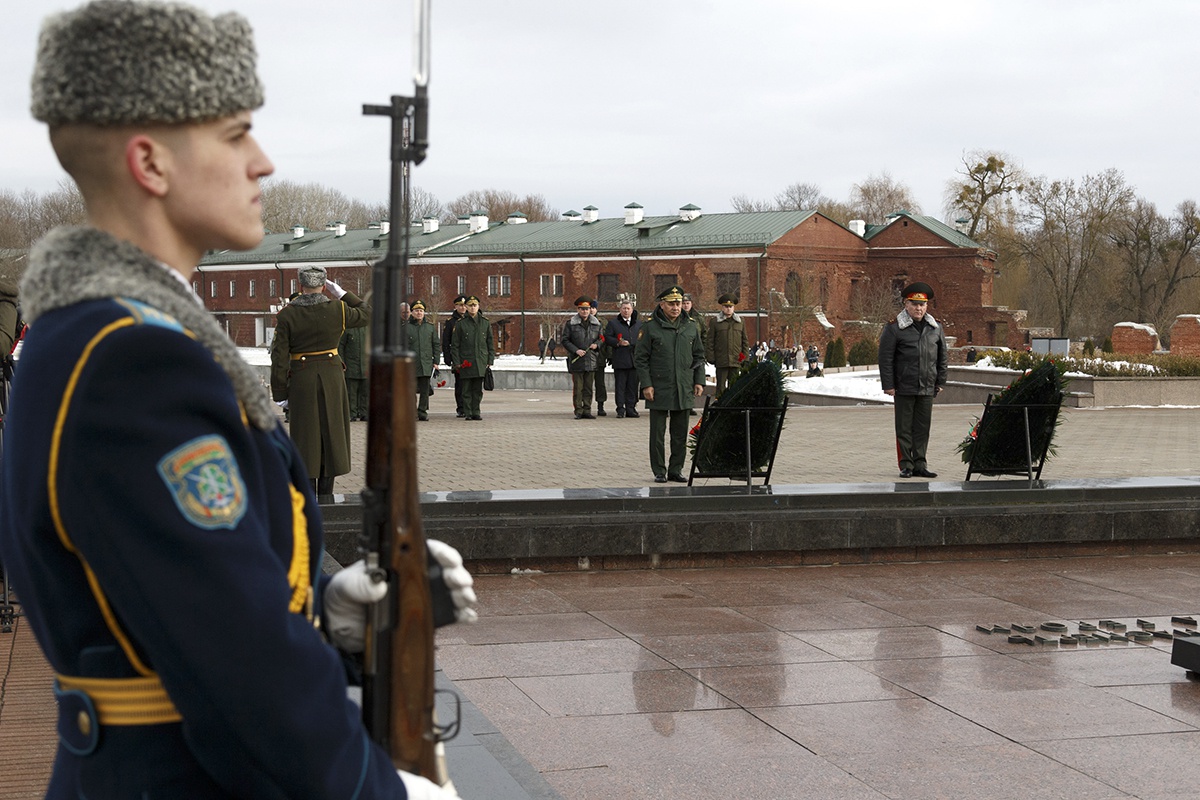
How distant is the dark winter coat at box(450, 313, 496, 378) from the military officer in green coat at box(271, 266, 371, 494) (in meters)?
11.5

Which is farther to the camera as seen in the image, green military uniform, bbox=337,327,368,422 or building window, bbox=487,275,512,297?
building window, bbox=487,275,512,297

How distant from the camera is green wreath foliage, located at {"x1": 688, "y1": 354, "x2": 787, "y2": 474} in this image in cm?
1036

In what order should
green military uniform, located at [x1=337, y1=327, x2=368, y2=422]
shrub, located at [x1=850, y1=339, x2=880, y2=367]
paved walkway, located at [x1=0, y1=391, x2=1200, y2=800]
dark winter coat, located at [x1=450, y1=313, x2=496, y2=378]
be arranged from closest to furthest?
paved walkway, located at [x1=0, y1=391, x2=1200, y2=800] → green military uniform, located at [x1=337, y1=327, x2=368, y2=422] → dark winter coat, located at [x1=450, y1=313, x2=496, y2=378] → shrub, located at [x1=850, y1=339, x2=880, y2=367]

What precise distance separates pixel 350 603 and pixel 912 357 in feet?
39.0

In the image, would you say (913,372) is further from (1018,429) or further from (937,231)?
(937,231)

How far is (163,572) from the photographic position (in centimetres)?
149

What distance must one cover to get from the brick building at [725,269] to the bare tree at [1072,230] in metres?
3.38

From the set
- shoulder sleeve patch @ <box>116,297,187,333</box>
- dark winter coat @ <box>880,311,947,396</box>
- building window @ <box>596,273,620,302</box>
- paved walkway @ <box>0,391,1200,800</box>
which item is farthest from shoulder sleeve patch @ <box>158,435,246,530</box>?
building window @ <box>596,273,620,302</box>

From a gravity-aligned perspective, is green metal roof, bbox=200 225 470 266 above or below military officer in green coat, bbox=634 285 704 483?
above

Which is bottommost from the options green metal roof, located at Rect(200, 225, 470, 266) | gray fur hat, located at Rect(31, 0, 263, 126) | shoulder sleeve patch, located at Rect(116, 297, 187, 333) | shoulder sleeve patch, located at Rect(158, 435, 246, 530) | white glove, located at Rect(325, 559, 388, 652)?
white glove, located at Rect(325, 559, 388, 652)

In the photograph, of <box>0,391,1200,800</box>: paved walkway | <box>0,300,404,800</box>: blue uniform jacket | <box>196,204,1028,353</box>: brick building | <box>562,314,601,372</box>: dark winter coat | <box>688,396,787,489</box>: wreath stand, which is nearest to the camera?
<box>0,300,404,800</box>: blue uniform jacket

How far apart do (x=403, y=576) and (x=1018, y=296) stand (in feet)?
282

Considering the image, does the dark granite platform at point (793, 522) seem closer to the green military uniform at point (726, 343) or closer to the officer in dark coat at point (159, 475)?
the officer in dark coat at point (159, 475)

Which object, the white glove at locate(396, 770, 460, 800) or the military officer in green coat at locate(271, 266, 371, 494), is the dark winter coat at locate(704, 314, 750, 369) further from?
the white glove at locate(396, 770, 460, 800)
